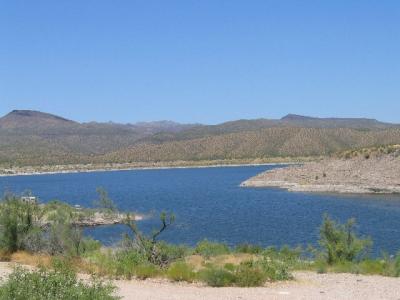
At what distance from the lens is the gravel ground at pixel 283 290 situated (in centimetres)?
1450

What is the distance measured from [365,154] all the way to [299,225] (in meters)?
41.9

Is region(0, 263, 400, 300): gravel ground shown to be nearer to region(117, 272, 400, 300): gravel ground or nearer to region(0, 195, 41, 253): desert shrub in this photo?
region(117, 272, 400, 300): gravel ground

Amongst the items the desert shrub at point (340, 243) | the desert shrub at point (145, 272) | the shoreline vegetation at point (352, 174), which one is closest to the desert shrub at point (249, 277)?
the desert shrub at point (145, 272)

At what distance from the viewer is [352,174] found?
289ft

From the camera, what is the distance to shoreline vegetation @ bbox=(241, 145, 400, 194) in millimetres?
82312

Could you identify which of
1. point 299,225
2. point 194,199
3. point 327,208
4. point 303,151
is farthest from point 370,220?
point 303,151

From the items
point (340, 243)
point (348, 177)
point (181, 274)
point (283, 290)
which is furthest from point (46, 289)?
point (348, 177)

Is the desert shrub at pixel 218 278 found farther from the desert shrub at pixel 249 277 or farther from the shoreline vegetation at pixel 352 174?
the shoreline vegetation at pixel 352 174

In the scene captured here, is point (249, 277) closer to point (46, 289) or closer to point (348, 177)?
point (46, 289)

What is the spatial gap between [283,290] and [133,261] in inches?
207

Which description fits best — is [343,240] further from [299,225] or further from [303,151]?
[303,151]

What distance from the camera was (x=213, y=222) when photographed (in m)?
57.2

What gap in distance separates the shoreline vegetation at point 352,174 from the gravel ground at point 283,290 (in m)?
65.7

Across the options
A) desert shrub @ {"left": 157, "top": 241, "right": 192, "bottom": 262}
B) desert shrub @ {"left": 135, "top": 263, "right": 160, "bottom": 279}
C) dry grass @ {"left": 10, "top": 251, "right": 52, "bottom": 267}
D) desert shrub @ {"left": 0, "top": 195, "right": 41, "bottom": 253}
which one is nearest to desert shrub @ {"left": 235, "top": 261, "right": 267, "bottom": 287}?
desert shrub @ {"left": 135, "top": 263, "right": 160, "bottom": 279}
